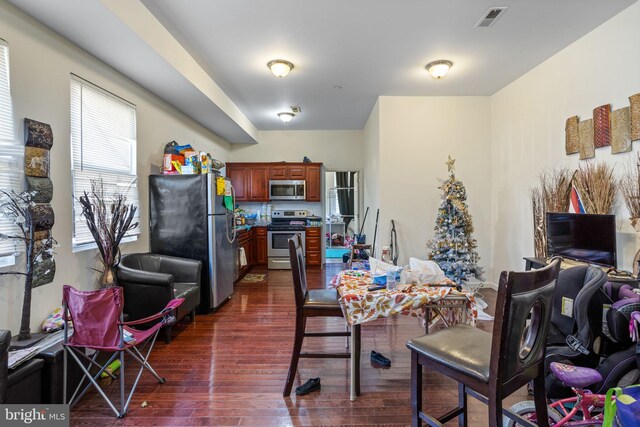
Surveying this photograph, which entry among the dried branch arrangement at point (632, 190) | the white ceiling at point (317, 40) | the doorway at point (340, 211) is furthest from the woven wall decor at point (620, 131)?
the doorway at point (340, 211)

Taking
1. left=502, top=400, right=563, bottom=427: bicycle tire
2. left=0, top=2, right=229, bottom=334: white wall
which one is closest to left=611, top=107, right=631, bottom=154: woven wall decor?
left=502, top=400, right=563, bottom=427: bicycle tire

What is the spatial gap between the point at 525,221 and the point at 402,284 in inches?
116

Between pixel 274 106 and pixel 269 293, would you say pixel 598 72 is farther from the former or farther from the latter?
pixel 269 293

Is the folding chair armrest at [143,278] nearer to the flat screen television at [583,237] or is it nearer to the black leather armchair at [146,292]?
the black leather armchair at [146,292]

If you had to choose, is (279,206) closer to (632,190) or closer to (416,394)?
(632,190)

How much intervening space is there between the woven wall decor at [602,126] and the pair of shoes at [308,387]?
3376mm

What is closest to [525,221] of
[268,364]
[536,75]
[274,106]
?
[536,75]

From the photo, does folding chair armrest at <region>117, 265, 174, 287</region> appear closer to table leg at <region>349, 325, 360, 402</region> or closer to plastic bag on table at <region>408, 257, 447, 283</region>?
table leg at <region>349, 325, 360, 402</region>

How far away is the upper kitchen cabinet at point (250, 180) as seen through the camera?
6809 mm

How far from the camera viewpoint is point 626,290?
78.4 inches

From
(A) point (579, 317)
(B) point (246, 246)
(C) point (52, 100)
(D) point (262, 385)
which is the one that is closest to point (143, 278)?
(D) point (262, 385)

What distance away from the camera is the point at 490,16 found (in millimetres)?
2809

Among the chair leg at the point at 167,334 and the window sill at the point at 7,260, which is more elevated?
the window sill at the point at 7,260

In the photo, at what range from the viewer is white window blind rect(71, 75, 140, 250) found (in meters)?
2.80
